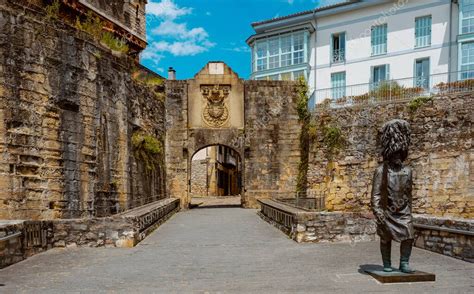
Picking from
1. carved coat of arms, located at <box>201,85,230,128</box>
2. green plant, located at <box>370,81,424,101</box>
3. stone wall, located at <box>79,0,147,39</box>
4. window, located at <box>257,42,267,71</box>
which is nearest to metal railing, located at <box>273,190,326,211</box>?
green plant, located at <box>370,81,424,101</box>

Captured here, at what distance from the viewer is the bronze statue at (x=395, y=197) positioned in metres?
5.18

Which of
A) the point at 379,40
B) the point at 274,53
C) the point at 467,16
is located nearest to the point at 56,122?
the point at 274,53

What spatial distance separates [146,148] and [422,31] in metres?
18.0

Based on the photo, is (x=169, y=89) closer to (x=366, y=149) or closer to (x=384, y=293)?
(x=366, y=149)

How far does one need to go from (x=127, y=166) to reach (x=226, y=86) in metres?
8.38

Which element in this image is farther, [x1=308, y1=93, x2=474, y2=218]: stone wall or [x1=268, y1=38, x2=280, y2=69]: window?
[x1=268, y1=38, x2=280, y2=69]: window

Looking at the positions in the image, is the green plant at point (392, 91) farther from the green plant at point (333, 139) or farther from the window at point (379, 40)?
the window at point (379, 40)

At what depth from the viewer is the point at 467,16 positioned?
22047 mm

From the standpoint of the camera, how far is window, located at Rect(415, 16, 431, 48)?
2358 cm

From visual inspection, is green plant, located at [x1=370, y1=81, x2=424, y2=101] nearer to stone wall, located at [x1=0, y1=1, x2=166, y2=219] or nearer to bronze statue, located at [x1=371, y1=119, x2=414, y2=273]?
stone wall, located at [x1=0, y1=1, x2=166, y2=219]

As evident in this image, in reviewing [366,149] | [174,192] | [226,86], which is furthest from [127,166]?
[366,149]

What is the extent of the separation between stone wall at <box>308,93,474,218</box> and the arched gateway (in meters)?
1.69

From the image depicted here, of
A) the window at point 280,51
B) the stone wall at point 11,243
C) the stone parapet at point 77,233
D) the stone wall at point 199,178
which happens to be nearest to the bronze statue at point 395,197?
the stone parapet at point 77,233

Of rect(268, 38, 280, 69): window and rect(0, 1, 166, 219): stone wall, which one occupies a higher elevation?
rect(268, 38, 280, 69): window
